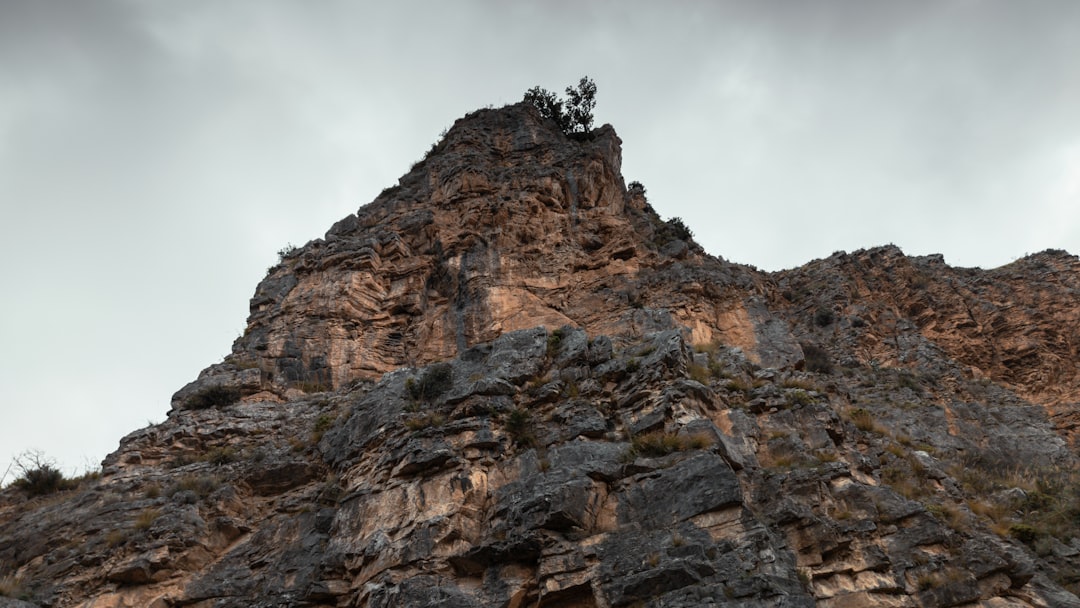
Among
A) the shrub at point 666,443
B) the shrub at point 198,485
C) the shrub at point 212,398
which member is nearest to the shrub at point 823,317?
the shrub at point 666,443

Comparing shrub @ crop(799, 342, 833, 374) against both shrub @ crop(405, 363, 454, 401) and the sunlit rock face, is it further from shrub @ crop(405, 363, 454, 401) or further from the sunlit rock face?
shrub @ crop(405, 363, 454, 401)

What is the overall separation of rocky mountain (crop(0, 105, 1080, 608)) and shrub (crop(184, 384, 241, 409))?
63mm

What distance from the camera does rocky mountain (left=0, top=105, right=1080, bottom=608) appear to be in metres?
10.8

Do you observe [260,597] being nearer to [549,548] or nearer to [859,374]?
[549,548]

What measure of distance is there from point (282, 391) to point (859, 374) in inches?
773

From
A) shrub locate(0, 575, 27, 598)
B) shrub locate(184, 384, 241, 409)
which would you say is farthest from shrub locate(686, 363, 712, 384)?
shrub locate(0, 575, 27, 598)

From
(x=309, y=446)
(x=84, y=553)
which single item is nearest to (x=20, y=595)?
(x=84, y=553)

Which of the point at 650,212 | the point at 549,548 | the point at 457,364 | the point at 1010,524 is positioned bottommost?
the point at 1010,524

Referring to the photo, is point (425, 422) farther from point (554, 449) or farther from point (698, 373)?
point (698, 373)

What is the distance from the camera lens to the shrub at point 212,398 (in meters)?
19.9

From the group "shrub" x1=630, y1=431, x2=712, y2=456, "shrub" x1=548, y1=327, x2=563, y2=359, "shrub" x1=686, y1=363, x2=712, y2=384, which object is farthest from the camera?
"shrub" x1=548, y1=327, x2=563, y2=359

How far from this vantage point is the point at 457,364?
16781 millimetres

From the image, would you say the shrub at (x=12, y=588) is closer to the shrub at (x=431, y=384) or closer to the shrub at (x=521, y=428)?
the shrub at (x=431, y=384)

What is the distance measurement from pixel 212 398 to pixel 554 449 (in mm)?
12209
